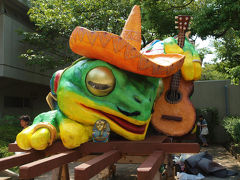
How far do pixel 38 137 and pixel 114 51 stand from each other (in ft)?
4.12

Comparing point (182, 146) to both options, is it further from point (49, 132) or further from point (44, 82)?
point (44, 82)

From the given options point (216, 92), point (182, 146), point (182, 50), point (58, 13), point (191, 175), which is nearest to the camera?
point (182, 146)

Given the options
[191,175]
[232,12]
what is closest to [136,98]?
[191,175]

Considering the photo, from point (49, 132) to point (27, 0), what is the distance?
431 inches

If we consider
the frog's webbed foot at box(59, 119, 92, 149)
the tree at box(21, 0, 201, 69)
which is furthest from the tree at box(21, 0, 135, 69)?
the frog's webbed foot at box(59, 119, 92, 149)

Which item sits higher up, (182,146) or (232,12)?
(232,12)

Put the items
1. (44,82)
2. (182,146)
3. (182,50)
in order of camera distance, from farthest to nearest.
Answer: (44,82), (182,50), (182,146)

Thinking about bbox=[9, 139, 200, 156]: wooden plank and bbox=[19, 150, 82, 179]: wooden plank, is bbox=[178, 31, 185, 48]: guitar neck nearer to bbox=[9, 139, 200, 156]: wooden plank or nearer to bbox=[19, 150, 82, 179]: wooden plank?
bbox=[9, 139, 200, 156]: wooden plank

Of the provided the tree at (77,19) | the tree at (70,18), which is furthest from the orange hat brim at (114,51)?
the tree at (70,18)

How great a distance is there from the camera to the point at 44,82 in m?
13.6

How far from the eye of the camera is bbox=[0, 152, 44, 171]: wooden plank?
2.30 metres

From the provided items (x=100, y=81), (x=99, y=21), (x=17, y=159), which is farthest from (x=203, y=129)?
(x=17, y=159)

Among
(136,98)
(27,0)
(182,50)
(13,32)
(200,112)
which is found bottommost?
(200,112)

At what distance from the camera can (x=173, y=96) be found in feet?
13.3
